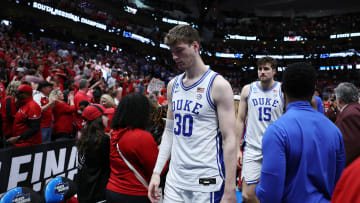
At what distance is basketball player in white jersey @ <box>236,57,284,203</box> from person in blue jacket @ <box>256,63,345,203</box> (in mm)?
2074

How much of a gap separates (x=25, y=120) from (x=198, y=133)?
391 centimetres

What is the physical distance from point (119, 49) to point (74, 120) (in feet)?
81.2

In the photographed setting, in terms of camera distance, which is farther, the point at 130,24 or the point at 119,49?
the point at 130,24

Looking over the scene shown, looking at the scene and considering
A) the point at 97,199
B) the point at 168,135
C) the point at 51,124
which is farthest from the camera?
the point at 51,124

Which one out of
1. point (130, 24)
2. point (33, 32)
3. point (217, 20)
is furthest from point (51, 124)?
point (217, 20)

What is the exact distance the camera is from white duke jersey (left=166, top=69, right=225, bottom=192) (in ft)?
7.25

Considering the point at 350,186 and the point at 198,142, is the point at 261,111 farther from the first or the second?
the point at 350,186

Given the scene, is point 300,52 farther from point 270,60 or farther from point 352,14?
point 270,60

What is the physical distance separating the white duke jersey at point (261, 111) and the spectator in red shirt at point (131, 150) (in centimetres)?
177

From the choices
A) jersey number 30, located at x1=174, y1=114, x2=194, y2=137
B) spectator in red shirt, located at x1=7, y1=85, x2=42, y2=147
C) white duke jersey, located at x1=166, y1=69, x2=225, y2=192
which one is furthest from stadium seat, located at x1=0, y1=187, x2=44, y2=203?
spectator in red shirt, located at x1=7, y1=85, x2=42, y2=147

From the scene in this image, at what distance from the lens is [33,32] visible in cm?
2038

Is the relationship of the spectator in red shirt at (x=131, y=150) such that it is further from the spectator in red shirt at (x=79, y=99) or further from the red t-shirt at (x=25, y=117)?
the spectator in red shirt at (x=79, y=99)

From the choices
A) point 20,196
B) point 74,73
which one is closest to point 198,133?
point 20,196

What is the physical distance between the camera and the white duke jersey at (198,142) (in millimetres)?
2209
